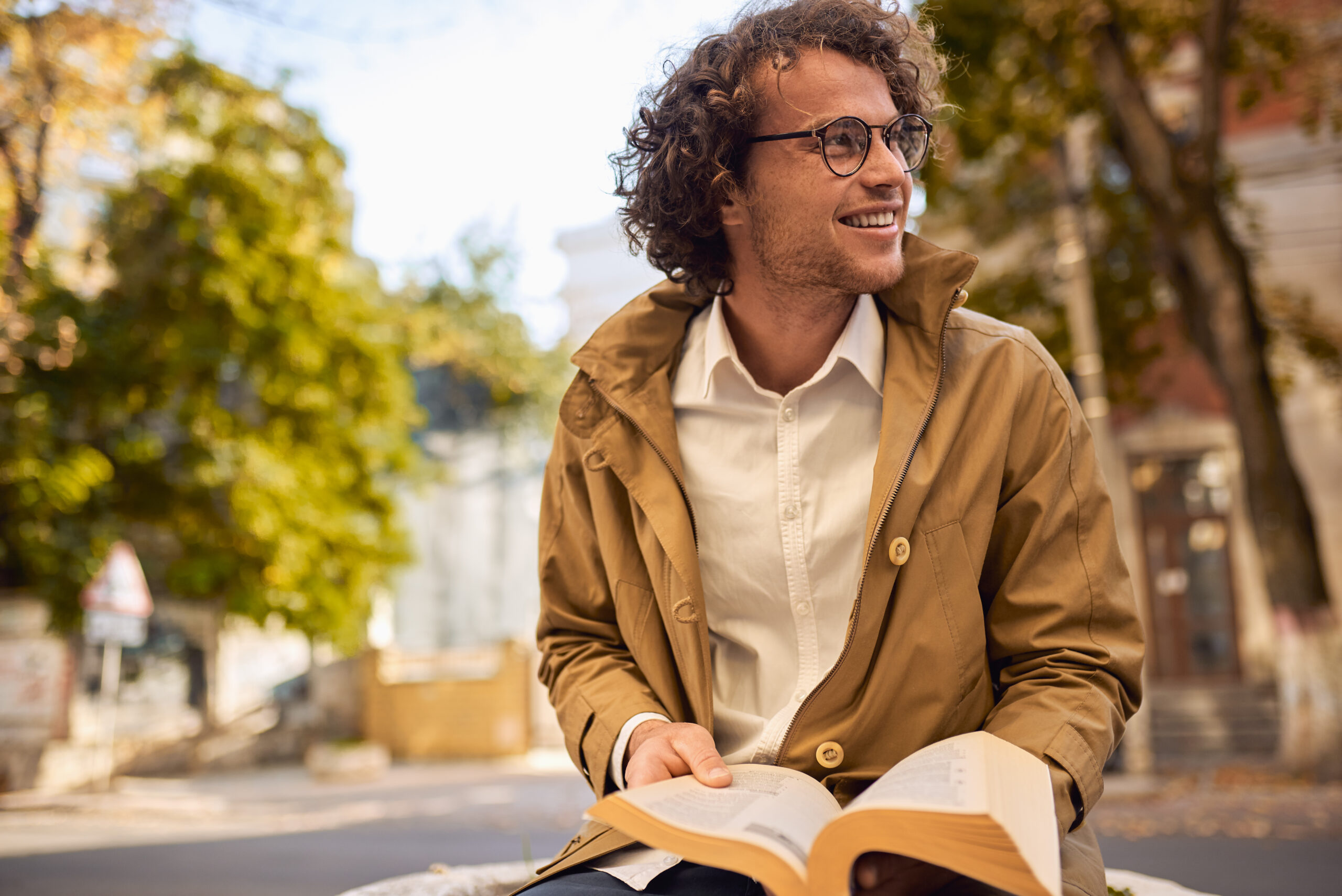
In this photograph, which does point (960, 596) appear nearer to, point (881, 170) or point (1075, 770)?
point (1075, 770)

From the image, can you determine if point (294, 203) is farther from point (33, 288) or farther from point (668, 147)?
point (668, 147)

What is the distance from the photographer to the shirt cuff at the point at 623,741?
1776mm

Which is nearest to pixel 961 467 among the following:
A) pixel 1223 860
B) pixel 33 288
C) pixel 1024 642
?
pixel 1024 642

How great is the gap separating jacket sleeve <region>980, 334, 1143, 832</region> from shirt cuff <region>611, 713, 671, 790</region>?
0.57 meters

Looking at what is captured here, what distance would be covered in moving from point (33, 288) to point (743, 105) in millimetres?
13357

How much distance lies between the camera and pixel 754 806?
127 centimetres

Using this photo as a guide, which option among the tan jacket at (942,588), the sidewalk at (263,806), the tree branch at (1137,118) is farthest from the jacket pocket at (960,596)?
the tree branch at (1137,118)

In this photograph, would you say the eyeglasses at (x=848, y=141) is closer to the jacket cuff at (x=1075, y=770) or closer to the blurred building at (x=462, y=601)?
the jacket cuff at (x=1075, y=770)

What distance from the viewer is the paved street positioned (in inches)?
254

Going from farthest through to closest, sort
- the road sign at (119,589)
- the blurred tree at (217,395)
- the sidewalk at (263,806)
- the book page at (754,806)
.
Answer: the blurred tree at (217,395)
the road sign at (119,589)
the sidewalk at (263,806)
the book page at (754,806)

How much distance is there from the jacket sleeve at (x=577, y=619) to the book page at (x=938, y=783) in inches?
23.8

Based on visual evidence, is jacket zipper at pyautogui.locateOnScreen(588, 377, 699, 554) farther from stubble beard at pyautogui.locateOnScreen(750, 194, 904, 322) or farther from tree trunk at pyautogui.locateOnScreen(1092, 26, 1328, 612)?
tree trunk at pyautogui.locateOnScreen(1092, 26, 1328, 612)

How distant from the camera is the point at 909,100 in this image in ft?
7.68

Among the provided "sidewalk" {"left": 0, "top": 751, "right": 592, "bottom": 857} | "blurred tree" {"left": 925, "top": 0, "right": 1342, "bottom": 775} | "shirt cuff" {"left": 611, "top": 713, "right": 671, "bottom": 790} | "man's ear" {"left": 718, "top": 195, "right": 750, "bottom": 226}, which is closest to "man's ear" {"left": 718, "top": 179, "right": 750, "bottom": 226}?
"man's ear" {"left": 718, "top": 195, "right": 750, "bottom": 226}
